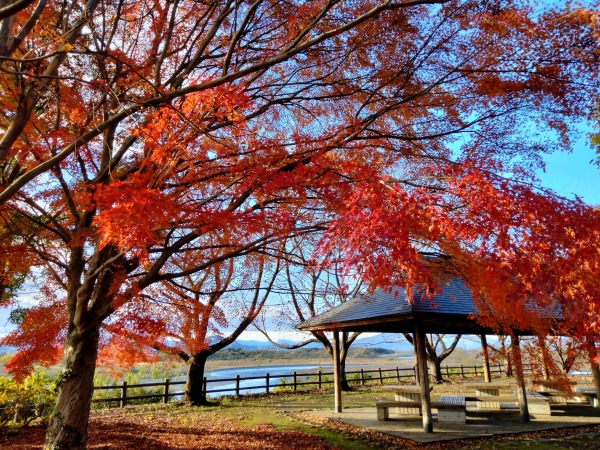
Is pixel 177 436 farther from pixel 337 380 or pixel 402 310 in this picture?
pixel 402 310

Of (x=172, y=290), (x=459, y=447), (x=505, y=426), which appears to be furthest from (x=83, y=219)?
(x=505, y=426)

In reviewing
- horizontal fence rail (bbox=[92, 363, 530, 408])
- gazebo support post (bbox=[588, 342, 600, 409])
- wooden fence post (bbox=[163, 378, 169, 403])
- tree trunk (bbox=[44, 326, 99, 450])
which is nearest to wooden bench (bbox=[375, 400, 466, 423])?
horizontal fence rail (bbox=[92, 363, 530, 408])

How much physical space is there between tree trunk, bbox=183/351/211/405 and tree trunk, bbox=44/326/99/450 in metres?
9.16

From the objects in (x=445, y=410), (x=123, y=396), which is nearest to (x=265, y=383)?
(x=123, y=396)

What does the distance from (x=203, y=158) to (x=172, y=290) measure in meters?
6.15

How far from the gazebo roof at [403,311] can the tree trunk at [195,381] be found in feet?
15.7

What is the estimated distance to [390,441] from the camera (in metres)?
8.29

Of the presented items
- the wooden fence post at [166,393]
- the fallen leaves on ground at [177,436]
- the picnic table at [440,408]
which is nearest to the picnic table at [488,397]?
the picnic table at [440,408]

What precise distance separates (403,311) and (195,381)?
938cm

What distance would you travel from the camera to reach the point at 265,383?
19016 millimetres

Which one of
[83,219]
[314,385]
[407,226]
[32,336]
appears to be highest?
[83,219]

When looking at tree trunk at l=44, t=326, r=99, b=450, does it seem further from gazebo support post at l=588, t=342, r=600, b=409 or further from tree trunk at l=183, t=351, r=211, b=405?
gazebo support post at l=588, t=342, r=600, b=409

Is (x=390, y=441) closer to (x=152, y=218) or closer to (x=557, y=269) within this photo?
(x=557, y=269)

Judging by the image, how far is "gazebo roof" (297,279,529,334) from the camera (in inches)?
371
